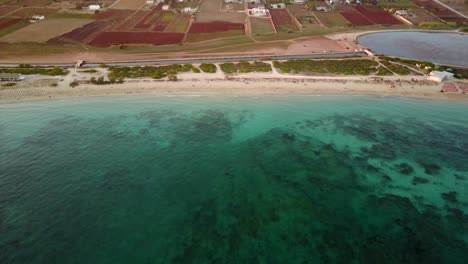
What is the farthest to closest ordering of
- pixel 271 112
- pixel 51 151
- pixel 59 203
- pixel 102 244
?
pixel 271 112, pixel 51 151, pixel 59 203, pixel 102 244

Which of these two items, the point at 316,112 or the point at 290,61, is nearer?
the point at 316,112

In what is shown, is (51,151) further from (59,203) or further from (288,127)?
(288,127)

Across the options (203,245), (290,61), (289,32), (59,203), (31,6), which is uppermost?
(31,6)

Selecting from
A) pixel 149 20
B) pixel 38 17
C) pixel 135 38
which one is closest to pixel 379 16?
pixel 149 20

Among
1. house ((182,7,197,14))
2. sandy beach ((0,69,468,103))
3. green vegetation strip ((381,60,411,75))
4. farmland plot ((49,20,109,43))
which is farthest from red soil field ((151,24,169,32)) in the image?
green vegetation strip ((381,60,411,75))

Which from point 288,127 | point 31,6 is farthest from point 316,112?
point 31,6

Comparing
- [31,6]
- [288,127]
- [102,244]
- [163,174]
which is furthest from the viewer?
[31,6]

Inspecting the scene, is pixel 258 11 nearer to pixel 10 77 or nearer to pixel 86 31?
pixel 86 31
